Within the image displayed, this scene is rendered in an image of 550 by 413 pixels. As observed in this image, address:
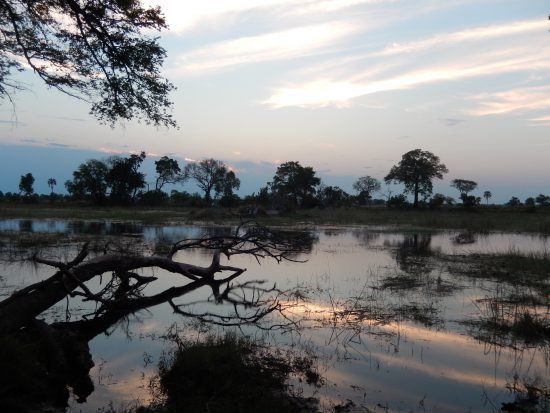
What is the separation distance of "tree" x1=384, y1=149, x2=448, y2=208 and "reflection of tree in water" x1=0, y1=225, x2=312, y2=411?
2690 inches

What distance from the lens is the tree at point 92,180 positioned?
72500mm

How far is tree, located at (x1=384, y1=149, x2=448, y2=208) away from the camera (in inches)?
3054

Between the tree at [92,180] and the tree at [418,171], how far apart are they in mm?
48006

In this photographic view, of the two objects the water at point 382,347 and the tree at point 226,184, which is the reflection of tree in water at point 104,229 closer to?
the water at point 382,347

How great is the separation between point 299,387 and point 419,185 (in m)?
76.1

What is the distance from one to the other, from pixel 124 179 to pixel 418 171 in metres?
47.6

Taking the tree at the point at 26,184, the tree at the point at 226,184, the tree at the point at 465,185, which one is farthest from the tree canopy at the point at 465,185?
the tree at the point at 26,184

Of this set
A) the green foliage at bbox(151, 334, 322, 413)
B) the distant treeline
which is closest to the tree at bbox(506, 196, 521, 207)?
the distant treeline

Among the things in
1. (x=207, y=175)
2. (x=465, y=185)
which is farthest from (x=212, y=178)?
(x=465, y=185)

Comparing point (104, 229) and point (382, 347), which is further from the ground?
point (104, 229)

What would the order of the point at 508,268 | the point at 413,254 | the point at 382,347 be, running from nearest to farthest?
the point at 382,347 → the point at 508,268 → the point at 413,254

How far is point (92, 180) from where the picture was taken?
72.3 m

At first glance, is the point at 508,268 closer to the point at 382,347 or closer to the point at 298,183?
the point at 382,347

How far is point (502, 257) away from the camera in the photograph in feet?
64.6
